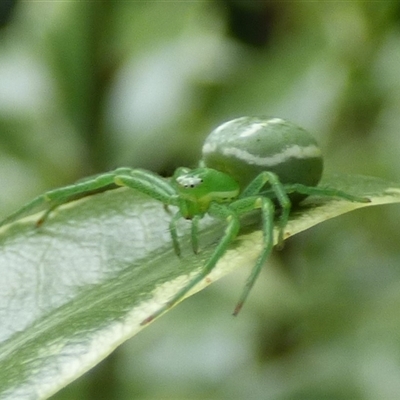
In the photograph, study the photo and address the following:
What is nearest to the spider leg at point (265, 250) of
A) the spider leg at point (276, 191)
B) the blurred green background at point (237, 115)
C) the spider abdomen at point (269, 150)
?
the spider leg at point (276, 191)

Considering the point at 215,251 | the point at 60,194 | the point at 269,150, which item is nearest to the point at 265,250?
the point at 215,251

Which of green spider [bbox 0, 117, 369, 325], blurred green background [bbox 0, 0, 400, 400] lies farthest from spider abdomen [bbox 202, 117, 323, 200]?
blurred green background [bbox 0, 0, 400, 400]

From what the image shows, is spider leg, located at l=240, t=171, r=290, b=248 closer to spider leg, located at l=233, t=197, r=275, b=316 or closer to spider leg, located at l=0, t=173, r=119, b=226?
spider leg, located at l=233, t=197, r=275, b=316

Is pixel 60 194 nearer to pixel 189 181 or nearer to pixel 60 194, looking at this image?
pixel 60 194

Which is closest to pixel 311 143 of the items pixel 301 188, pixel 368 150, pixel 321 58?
pixel 301 188

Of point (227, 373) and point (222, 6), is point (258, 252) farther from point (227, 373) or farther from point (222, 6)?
point (222, 6)

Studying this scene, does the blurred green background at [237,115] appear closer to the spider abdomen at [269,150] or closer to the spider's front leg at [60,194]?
the spider's front leg at [60,194]
